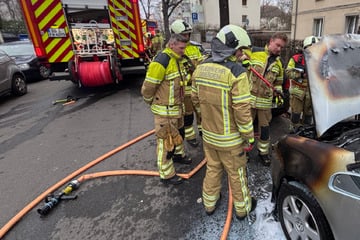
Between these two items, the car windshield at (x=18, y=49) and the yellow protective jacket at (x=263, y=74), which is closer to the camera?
the yellow protective jacket at (x=263, y=74)

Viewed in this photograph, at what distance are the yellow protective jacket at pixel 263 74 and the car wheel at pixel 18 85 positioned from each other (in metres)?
7.27

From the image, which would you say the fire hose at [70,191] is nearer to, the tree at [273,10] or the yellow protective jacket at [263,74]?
the yellow protective jacket at [263,74]

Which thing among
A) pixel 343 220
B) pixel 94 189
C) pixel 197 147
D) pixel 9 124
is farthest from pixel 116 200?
pixel 9 124

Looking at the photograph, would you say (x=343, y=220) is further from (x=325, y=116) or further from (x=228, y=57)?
(x=228, y=57)

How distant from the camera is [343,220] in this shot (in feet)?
4.90

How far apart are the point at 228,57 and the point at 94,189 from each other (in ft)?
7.31

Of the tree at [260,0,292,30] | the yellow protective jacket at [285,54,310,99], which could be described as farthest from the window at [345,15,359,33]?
the tree at [260,0,292,30]

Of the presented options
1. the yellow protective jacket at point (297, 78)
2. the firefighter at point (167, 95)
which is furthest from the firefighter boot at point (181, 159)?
the yellow protective jacket at point (297, 78)

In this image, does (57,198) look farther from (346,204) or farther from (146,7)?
(146,7)

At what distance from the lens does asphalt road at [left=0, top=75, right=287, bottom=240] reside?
246cm

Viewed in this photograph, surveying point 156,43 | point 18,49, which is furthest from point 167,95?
point 18,49

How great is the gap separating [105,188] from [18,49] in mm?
9603

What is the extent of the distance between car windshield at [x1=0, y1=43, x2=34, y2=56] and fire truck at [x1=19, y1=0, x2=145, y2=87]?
3.90 m

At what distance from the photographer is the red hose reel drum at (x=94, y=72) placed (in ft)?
21.4
